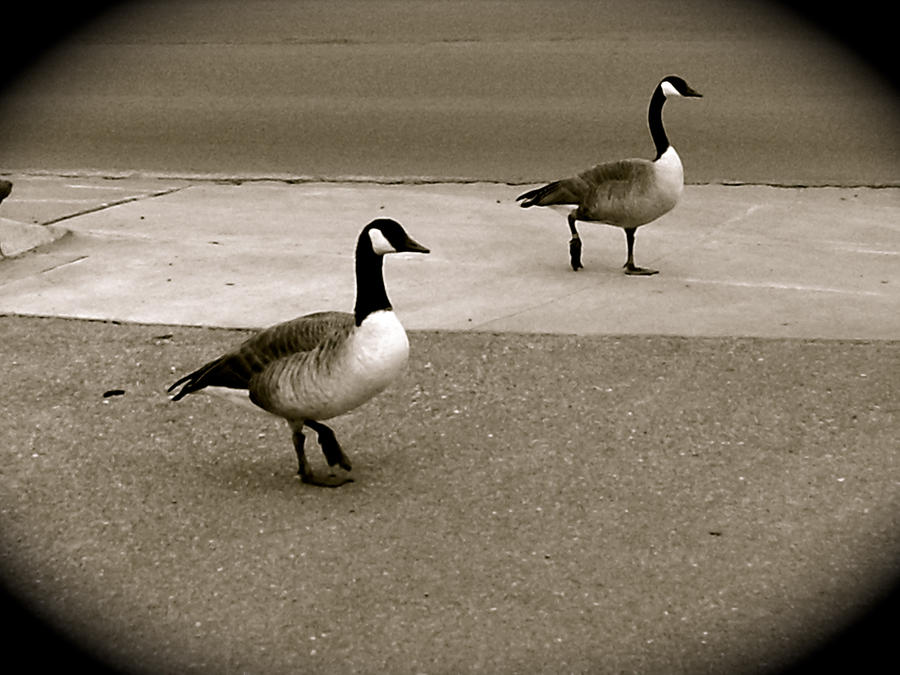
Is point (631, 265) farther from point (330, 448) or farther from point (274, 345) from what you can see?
point (274, 345)

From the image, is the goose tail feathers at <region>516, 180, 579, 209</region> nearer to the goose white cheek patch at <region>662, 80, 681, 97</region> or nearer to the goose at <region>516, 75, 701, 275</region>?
the goose at <region>516, 75, 701, 275</region>

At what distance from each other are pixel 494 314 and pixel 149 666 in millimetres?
3784

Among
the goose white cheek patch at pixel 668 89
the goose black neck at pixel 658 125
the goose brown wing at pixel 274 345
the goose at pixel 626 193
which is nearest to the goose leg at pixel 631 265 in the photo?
the goose at pixel 626 193

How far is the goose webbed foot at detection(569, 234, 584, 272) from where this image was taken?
7816 millimetres

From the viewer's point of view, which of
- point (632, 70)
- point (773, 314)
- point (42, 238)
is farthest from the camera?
point (632, 70)

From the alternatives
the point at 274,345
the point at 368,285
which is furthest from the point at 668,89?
the point at 274,345

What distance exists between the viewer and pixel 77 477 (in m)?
5.10

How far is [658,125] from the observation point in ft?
26.0

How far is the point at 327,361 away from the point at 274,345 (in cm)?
29

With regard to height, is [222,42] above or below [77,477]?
above

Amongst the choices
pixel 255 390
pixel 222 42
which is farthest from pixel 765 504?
pixel 222 42

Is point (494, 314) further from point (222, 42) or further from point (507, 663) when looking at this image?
point (222, 42)

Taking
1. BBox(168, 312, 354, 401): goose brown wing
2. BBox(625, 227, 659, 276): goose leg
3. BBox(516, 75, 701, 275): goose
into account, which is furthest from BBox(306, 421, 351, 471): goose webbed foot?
BBox(625, 227, 659, 276): goose leg

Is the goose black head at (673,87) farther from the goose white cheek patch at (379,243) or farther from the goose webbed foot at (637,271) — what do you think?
the goose white cheek patch at (379,243)
